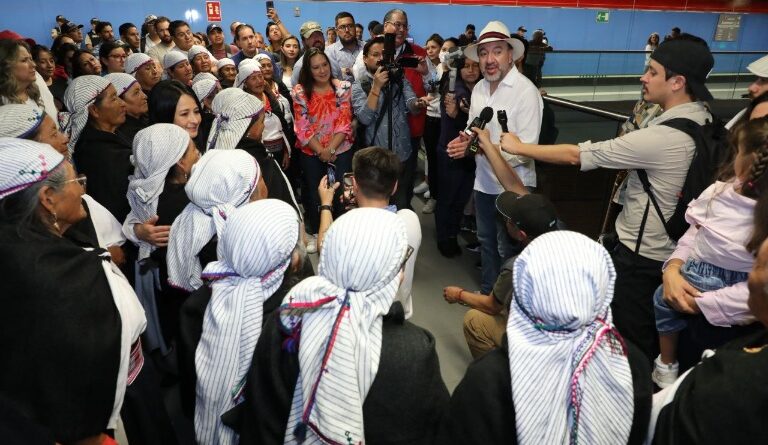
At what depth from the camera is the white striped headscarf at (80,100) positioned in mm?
2611

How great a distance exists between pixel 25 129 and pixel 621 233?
2.68 meters

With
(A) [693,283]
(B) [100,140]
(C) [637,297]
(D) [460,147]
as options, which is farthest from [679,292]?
(B) [100,140]

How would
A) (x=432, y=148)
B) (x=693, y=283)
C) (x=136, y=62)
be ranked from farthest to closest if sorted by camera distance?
(x=432, y=148) → (x=136, y=62) → (x=693, y=283)

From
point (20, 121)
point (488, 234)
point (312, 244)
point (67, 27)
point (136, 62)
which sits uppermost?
point (67, 27)

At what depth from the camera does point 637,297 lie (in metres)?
2.11

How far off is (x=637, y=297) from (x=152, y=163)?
2.24 m

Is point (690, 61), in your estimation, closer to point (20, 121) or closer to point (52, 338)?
Answer: point (52, 338)

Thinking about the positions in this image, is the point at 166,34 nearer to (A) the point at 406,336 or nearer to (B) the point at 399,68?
(B) the point at 399,68

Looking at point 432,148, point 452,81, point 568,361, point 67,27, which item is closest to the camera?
point 568,361

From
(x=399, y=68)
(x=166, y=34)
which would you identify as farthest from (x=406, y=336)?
(x=166, y=34)

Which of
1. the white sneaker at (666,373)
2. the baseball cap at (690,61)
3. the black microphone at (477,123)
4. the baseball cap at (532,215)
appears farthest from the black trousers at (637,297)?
the black microphone at (477,123)

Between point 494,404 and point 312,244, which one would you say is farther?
point 312,244

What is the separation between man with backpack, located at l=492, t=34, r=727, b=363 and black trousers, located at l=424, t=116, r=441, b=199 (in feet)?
7.25

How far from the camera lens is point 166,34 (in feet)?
18.1
